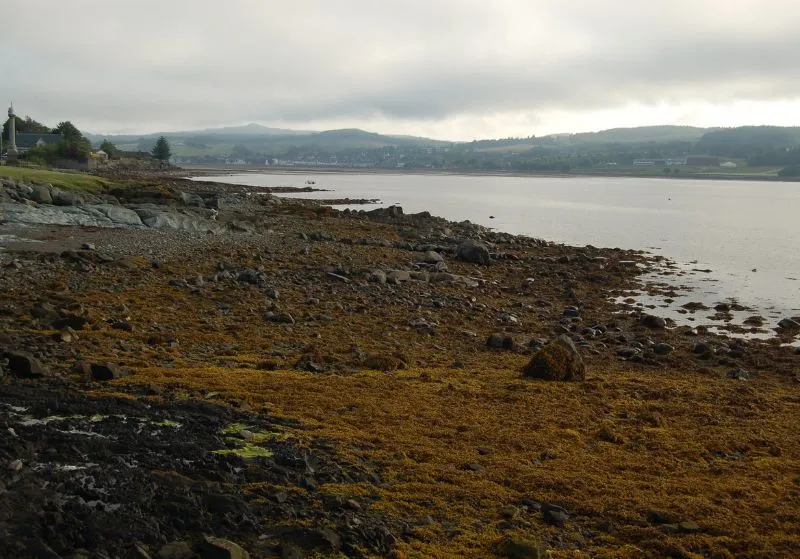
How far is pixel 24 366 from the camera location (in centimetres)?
916

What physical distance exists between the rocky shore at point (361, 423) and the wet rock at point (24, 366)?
0.07 ft

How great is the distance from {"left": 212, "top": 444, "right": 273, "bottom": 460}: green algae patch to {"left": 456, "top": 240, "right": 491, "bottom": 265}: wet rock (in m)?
23.2

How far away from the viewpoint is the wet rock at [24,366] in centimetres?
913

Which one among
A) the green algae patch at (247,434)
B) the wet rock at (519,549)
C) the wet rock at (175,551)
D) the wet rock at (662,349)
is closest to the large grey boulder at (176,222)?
the wet rock at (662,349)

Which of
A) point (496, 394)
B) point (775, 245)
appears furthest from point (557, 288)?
point (775, 245)

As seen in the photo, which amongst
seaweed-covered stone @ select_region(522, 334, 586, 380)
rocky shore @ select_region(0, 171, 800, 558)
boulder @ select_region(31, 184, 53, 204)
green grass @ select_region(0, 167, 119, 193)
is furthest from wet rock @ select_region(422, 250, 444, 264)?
green grass @ select_region(0, 167, 119, 193)

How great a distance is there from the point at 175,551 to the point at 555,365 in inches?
329

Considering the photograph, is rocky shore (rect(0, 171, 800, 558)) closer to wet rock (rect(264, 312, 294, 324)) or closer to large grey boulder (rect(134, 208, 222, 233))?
wet rock (rect(264, 312, 294, 324))

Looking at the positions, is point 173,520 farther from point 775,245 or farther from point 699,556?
point 775,245

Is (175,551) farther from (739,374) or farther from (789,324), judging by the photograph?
(789,324)

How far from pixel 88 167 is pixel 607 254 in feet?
256

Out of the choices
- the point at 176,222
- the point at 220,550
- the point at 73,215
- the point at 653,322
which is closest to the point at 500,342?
the point at 653,322

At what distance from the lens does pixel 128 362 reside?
10.7m

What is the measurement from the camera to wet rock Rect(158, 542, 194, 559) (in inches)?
205
